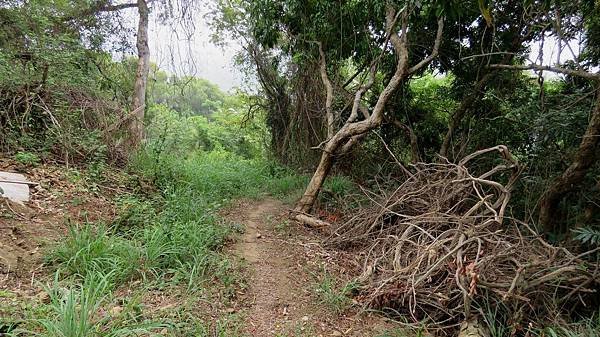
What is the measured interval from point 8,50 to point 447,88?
723 centimetres

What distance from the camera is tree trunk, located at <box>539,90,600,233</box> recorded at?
11.0ft

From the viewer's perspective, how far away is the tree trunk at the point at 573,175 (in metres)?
3.36

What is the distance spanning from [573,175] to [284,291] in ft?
10.7

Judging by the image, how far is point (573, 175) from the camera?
12.0ft

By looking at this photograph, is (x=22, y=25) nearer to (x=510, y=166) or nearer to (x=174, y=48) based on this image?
(x=174, y=48)

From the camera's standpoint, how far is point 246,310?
105 inches

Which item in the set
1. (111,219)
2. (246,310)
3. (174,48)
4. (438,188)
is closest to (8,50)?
(174,48)

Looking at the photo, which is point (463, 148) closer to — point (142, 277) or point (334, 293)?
point (334, 293)

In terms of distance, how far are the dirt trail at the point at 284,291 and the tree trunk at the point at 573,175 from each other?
8.77 feet

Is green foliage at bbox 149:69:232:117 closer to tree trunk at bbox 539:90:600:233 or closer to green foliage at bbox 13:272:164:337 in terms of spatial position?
green foliage at bbox 13:272:164:337

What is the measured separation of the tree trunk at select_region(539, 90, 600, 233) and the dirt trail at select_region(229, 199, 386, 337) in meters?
2.67

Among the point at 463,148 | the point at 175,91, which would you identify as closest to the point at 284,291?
the point at 463,148

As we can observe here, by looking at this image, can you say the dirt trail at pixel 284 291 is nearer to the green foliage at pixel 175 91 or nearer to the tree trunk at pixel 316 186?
the tree trunk at pixel 316 186

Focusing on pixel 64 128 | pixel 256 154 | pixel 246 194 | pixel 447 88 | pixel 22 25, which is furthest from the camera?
pixel 256 154
